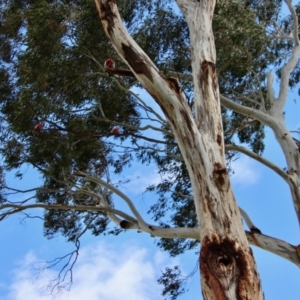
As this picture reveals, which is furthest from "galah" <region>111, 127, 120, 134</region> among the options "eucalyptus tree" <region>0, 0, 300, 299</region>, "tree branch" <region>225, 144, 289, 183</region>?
"tree branch" <region>225, 144, 289, 183</region>

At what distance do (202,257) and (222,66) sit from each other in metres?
4.18

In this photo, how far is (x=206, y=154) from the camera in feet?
13.1

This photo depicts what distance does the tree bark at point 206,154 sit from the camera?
344cm

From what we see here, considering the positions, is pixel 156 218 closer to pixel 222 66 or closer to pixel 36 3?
pixel 222 66

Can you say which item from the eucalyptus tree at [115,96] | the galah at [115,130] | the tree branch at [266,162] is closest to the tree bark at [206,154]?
the eucalyptus tree at [115,96]

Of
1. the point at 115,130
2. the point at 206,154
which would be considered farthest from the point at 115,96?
the point at 206,154

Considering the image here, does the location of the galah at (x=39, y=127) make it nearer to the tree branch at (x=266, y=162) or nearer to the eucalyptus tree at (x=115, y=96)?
the eucalyptus tree at (x=115, y=96)

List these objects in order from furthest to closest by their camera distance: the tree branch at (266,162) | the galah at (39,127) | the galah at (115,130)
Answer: the galah at (115,130), the galah at (39,127), the tree branch at (266,162)

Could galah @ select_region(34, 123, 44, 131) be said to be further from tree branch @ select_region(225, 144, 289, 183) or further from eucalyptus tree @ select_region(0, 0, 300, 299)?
tree branch @ select_region(225, 144, 289, 183)

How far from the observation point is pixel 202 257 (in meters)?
3.55

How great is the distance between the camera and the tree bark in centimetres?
344

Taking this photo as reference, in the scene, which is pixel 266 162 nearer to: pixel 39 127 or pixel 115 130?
pixel 115 130

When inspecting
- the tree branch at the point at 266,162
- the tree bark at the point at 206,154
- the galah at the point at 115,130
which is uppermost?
the galah at the point at 115,130

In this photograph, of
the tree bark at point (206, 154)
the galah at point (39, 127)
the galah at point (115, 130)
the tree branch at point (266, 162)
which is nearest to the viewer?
the tree bark at point (206, 154)
